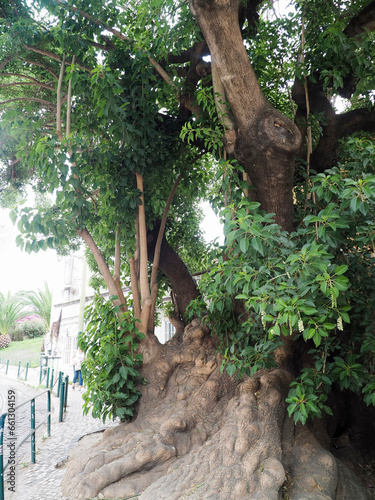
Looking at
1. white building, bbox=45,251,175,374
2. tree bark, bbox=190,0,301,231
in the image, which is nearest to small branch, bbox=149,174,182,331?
tree bark, bbox=190,0,301,231

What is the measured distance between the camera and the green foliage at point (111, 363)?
17.3ft

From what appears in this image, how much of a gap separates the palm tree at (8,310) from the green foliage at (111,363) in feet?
106

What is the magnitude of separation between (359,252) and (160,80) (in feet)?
12.7

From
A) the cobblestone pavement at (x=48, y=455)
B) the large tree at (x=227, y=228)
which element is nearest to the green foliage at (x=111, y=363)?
the large tree at (x=227, y=228)

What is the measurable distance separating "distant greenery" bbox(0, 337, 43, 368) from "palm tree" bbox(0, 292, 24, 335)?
191 centimetres

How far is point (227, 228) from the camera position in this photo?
365 centimetres

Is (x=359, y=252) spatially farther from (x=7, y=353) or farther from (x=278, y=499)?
(x=7, y=353)

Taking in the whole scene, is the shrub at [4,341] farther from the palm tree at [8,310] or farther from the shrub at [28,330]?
the shrub at [28,330]

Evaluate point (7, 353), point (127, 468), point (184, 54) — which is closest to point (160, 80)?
point (184, 54)

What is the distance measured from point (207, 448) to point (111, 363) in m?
1.64

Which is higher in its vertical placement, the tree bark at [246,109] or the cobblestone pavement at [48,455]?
the tree bark at [246,109]

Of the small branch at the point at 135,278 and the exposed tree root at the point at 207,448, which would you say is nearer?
the exposed tree root at the point at 207,448

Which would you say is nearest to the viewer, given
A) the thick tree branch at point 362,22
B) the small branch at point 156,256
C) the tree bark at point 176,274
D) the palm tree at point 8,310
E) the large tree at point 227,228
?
the large tree at point 227,228

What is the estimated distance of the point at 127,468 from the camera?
455 centimetres
